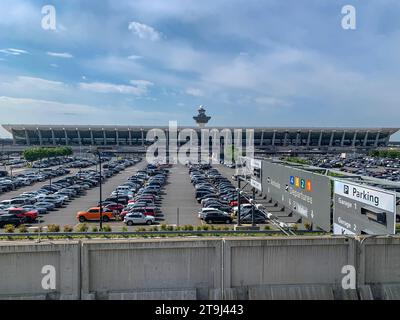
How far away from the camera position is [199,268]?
771 cm

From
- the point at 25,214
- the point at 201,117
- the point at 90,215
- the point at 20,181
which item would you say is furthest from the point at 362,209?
the point at 201,117

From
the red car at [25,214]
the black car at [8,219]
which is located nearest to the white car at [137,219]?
the red car at [25,214]

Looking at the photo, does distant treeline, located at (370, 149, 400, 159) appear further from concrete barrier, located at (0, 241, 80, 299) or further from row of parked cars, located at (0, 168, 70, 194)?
concrete barrier, located at (0, 241, 80, 299)

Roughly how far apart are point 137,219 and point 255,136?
243 feet

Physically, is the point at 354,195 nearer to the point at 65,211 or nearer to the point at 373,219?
the point at 373,219

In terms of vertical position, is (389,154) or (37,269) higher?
(389,154)

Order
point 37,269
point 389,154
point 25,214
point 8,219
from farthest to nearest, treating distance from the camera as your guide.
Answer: point 389,154 → point 25,214 → point 8,219 → point 37,269

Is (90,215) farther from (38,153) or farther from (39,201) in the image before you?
(38,153)

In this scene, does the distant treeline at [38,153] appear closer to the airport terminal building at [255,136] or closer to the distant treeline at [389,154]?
the airport terminal building at [255,136]

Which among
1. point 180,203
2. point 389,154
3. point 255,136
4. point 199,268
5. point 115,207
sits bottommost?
point 180,203

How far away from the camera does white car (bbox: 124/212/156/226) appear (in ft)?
58.5
